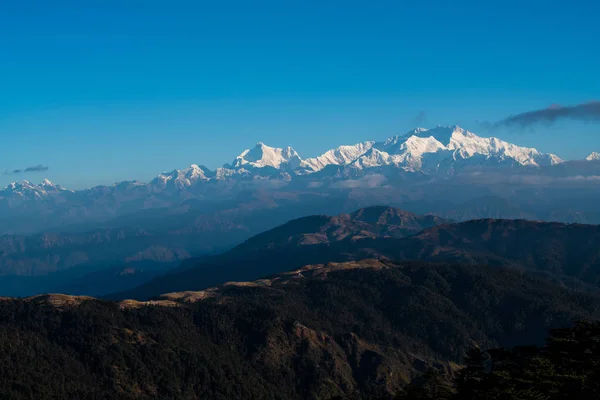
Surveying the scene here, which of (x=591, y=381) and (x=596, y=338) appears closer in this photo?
(x=591, y=381)

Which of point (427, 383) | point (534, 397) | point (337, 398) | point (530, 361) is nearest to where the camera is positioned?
point (534, 397)

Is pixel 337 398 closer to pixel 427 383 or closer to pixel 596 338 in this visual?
pixel 427 383

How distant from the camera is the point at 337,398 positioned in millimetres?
117312

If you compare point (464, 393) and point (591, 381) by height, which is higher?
point (591, 381)

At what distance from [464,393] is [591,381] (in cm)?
2246

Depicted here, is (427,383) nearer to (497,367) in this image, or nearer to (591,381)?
(497,367)

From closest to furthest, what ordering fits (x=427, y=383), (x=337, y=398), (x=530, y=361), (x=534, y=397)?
(x=534, y=397), (x=530, y=361), (x=427, y=383), (x=337, y=398)

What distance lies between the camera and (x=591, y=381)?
85500 mm

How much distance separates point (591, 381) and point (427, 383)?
3110 cm

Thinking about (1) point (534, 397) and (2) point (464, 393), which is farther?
(2) point (464, 393)

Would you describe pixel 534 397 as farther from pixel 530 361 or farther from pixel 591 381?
pixel 530 361

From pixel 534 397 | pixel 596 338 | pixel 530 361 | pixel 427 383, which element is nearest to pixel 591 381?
pixel 534 397

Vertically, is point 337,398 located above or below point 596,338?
below

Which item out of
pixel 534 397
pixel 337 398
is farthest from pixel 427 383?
pixel 534 397
